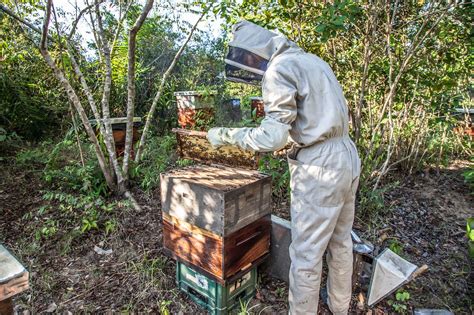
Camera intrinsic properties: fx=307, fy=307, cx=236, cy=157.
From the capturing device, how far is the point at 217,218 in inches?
69.2

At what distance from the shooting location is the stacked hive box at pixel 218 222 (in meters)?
1.78

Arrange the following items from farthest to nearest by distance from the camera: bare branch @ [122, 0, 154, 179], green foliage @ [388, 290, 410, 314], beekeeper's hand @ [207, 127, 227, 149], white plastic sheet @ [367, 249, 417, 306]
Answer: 1. bare branch @ [122, 0, 154, 179]
2. green foliage @ [388, 290, 410, 314]
3. white plastic sheet @ [367, 249, 417, 306]
4. beekeeper's hand @ [207, 127, 227, 149]

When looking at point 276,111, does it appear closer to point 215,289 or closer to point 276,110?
point 276,110

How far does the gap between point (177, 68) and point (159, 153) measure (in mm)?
3251

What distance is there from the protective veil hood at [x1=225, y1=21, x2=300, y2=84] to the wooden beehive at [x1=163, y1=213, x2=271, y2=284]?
1.00m

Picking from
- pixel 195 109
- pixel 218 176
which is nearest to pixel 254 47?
pixel 218 176

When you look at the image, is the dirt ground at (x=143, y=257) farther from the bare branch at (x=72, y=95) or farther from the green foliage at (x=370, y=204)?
the bare branch at (x=72, y=95)

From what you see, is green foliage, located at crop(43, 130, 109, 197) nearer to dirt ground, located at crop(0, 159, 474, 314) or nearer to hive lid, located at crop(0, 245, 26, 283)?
dirt ground, located at crop(0, 159, 474, 314)

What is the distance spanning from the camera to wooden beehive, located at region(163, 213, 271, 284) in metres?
1.83

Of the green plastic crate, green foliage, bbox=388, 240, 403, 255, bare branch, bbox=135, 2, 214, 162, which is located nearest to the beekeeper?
the green plastic crate

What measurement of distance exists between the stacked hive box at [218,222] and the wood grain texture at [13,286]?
91 centimetres

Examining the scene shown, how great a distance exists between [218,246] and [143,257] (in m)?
1.05

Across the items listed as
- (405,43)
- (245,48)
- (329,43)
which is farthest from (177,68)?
(245,48)

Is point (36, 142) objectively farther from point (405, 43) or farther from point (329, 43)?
point (405, 43)
